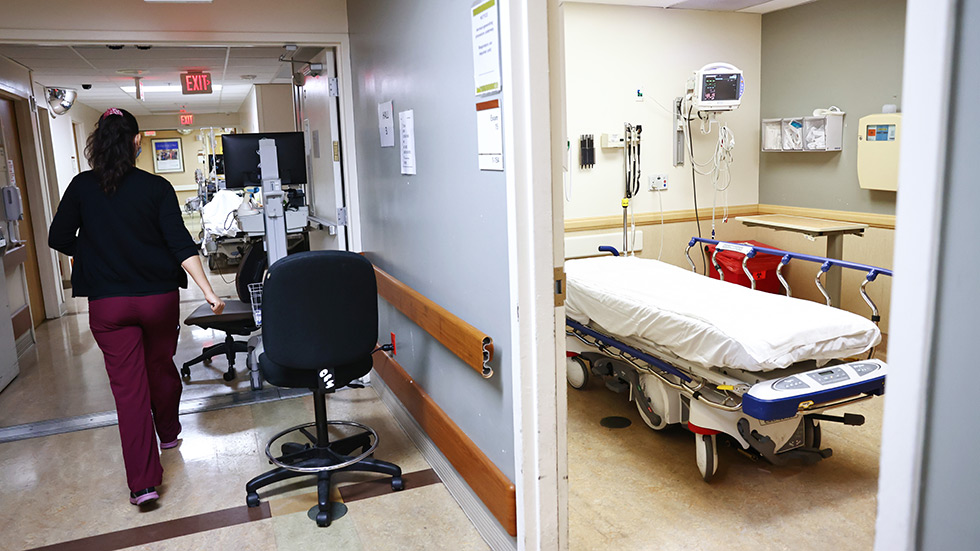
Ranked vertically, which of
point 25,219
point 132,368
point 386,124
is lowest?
point 132,368

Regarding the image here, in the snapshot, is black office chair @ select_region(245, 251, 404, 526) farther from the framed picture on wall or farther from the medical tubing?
the framed picture on wall

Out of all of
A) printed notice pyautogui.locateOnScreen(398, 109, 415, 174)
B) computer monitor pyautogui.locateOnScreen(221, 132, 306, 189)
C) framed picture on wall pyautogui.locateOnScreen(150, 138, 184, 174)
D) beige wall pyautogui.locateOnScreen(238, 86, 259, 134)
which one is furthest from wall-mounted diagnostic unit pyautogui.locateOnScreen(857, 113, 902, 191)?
framed picture on wall pyautogui.locateOnScreen(150, 138, 184, 174)

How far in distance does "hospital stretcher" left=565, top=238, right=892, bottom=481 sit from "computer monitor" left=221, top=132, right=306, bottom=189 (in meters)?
2.06

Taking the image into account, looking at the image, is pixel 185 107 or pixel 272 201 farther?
pixel 185 107

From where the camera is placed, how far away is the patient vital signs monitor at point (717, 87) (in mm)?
5168

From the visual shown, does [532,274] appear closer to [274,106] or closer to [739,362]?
[739,362]

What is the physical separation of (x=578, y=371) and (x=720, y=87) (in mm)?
2382

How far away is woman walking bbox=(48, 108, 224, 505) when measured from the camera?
2.96 meters

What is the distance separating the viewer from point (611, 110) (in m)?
5.35

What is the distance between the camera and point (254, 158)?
440cm

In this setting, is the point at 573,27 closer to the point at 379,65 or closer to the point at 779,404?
the point at 379,65

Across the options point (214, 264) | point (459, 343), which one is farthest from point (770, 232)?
point (214, 264)

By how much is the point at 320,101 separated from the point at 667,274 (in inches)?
98.4

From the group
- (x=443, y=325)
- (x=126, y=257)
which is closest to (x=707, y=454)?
(x=443, y=325)
